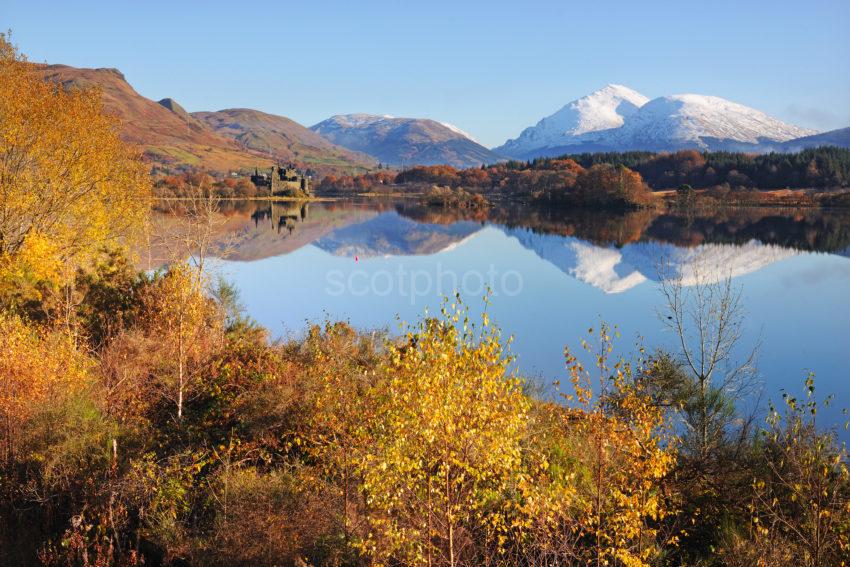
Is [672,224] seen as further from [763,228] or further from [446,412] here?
[446,412]

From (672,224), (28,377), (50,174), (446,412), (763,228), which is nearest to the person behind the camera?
(446,412)

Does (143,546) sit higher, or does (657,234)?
(657,234)

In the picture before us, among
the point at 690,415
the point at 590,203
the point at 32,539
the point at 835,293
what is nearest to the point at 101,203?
the point at 32,539

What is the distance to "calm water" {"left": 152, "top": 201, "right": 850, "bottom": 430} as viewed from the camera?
25.4 meters

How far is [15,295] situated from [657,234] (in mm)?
58758

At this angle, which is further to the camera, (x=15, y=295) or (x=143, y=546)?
(x=15, y=295)

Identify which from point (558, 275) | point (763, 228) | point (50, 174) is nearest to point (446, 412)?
point (50, 174)

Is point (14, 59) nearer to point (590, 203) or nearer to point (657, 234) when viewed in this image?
point (657, 234)

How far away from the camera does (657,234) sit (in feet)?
211
